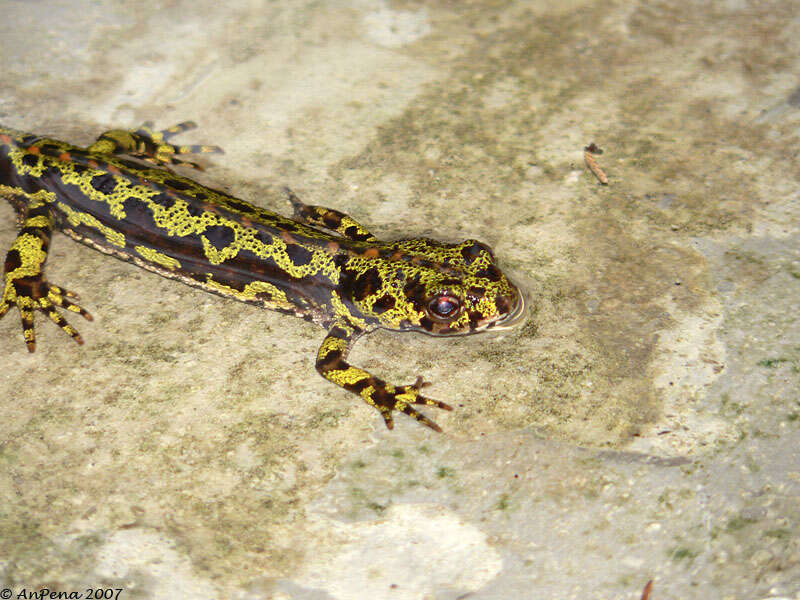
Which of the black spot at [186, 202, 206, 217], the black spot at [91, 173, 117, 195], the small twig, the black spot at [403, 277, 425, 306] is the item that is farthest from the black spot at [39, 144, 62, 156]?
the small twig

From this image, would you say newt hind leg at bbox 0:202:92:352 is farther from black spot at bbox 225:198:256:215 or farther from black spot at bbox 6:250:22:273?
black spot at bbox 225:198:256:215

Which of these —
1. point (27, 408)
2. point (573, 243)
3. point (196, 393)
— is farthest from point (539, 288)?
point (27, 408)

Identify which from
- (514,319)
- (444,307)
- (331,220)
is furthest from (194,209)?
(514,319)

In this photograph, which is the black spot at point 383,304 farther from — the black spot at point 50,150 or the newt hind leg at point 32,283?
the black spot at point 50,150

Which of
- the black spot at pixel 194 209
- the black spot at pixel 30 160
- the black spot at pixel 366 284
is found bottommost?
the black spot at pixel 366 284

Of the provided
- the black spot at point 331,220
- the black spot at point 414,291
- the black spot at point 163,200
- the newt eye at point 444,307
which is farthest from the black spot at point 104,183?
the newt eye at point 444,307
